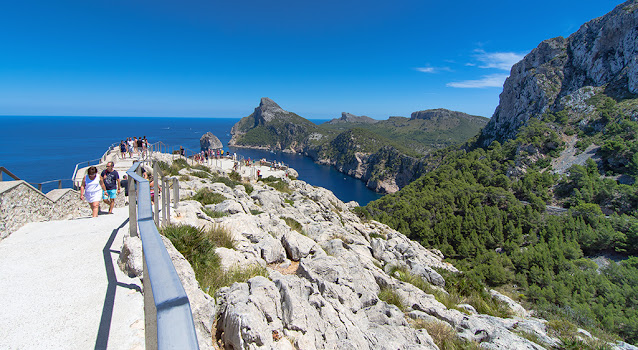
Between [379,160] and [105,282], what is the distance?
10296cm

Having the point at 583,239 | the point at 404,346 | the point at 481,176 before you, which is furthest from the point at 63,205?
the point at 481,176

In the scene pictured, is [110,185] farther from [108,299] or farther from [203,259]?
[108,299]

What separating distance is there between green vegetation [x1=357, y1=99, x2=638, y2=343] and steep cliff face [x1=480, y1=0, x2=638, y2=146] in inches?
321

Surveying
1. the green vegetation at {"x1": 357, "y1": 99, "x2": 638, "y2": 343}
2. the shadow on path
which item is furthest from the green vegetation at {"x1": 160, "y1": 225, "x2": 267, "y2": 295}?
the green vegetation at {"x1": 357, "y1": 99, "x2": 638, "y2": 343}

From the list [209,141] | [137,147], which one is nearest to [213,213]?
[137,147]

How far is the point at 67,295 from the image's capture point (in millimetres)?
3336

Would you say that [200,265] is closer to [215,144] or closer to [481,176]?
[481,176]

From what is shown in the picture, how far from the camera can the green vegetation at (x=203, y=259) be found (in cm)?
463

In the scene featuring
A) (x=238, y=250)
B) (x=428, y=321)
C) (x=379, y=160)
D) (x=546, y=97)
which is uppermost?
(x=546, y=97)

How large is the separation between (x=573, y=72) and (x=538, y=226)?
46.9 meters

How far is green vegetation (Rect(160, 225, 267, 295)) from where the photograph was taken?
182 inches

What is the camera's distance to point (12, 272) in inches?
150

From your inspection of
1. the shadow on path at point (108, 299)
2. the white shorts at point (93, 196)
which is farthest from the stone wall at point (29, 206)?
the shadow on path at point (108, 299)

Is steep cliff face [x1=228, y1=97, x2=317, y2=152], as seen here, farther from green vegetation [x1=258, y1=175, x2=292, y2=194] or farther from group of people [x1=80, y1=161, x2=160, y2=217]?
group of people [x1=80, y1=161, x2=160, y2=217]
